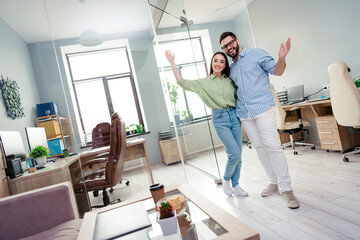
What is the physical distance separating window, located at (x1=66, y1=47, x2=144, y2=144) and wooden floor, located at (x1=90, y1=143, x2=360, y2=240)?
28.5 inches

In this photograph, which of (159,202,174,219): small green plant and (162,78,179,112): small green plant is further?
(162,78,179,112): small green plant

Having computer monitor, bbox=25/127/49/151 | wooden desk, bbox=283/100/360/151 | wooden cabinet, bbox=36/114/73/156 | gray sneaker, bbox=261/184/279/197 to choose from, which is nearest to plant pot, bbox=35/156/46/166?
computer monitor, bbox=25/127/49/151

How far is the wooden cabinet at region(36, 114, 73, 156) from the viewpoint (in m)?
2.68

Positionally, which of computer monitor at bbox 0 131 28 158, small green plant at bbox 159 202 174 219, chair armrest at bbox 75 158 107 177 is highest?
computer monitor at bbox 0 131 28 158

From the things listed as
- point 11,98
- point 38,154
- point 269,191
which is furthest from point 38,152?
point 269,191

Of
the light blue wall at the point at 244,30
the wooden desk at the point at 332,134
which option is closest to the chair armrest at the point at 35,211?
the light blue wall at the point at 244,30

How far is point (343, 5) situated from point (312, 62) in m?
0.94

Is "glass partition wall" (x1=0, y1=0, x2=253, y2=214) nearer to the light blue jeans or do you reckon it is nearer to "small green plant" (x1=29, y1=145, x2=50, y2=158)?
"small green plant" (x1=29, y1=145, x2=50, y2=158)

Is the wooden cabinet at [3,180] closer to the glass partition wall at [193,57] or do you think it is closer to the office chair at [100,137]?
the office chair at [100,137]

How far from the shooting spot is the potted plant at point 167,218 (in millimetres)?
1161

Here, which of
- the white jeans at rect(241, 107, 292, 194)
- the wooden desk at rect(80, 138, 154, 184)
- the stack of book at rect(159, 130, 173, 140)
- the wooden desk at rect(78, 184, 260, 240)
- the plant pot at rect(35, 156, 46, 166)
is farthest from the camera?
the stack of book at rect(159, 130, 173, 140)

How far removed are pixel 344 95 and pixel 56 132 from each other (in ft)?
10.7

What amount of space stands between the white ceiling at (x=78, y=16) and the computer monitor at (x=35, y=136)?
0.99 metres

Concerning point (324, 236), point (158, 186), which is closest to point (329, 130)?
point (324, 236)
